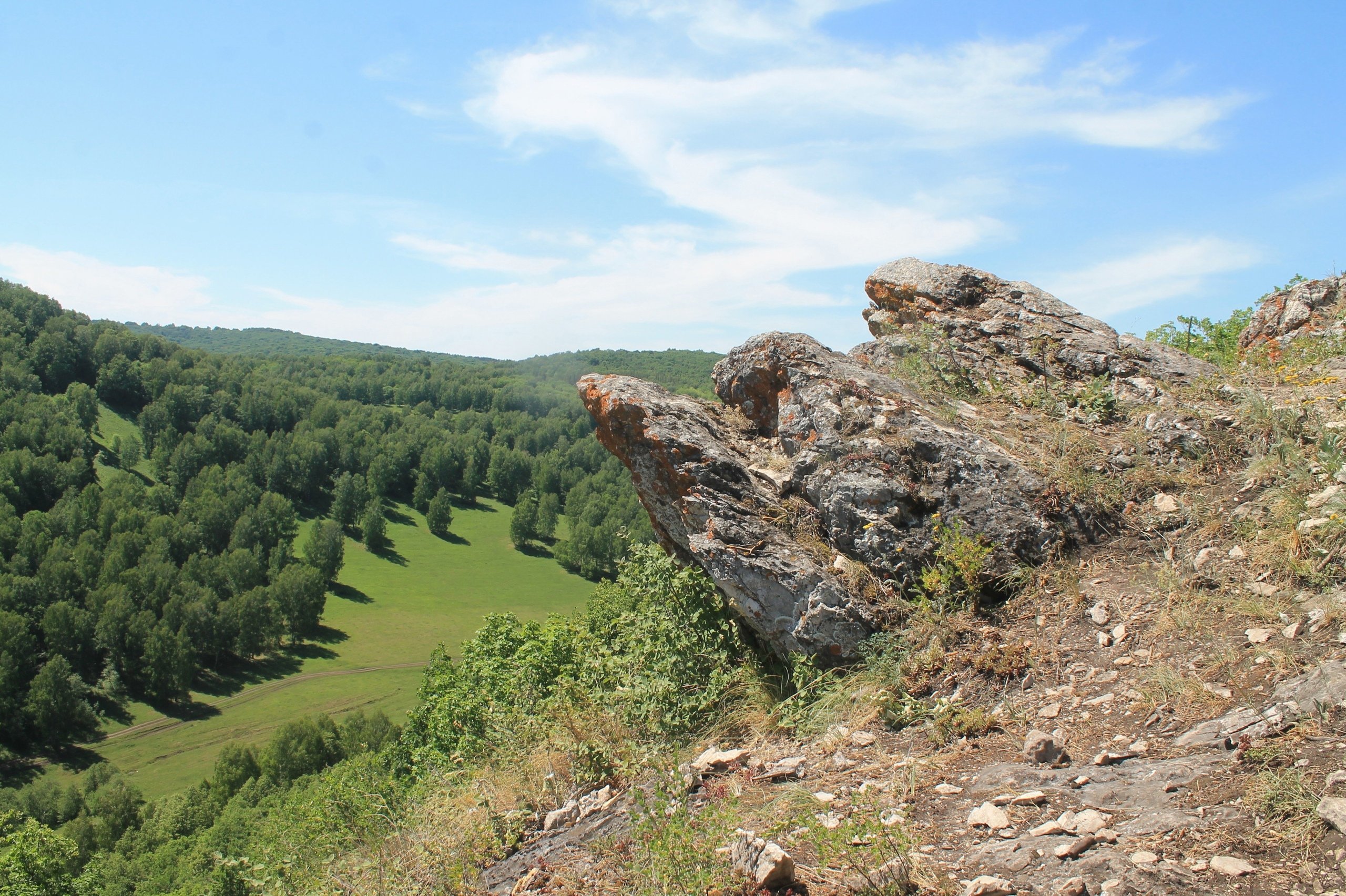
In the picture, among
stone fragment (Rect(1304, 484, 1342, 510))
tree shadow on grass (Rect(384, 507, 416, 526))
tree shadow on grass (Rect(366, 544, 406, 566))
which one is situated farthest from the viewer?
tree shadow on grass (Rect(384, 507, 416, 526))

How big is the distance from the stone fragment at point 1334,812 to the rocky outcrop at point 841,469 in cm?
323

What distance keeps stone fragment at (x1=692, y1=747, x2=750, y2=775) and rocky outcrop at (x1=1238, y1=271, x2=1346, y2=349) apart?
27.6 ft

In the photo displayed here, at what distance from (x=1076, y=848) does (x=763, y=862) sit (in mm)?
1507

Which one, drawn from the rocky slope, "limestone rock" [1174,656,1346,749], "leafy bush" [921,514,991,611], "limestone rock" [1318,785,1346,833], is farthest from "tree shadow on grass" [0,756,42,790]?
"limestone rock" [1318,785,1346,833]

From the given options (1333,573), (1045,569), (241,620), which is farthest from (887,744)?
(241,620)

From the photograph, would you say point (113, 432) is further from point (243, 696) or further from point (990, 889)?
point (990, 889)

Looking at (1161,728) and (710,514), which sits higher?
(710,514)

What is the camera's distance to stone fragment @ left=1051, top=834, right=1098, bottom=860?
364 centimetres

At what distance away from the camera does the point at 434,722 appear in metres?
14.8

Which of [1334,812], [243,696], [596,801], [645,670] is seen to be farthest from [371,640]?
[1334,812]

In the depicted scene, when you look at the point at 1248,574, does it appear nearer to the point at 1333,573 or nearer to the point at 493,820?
the point at 1333,573

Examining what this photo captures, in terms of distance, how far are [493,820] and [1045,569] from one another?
16.4 feet

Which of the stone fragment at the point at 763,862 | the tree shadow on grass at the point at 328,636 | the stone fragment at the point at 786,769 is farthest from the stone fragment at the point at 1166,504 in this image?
the tree shadow on grass at the point at 328,636

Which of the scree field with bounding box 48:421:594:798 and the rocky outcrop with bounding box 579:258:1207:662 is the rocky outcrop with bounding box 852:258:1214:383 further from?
the scree field with bounding box 48:421:594:798
